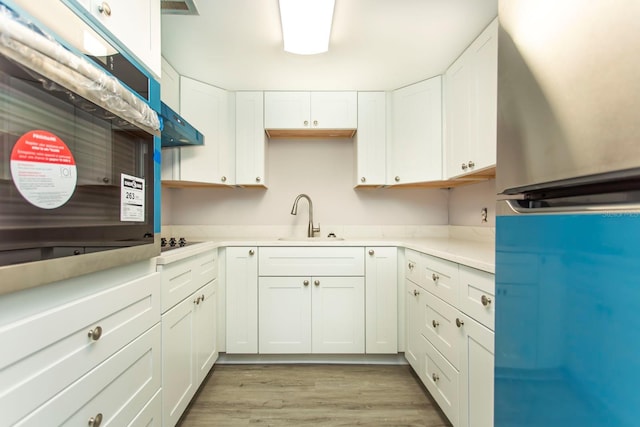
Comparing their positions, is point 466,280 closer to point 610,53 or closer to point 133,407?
point 610,53

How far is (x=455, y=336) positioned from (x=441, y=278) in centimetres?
29

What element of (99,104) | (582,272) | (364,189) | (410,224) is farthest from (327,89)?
(582,272)

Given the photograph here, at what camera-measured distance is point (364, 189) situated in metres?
2.62

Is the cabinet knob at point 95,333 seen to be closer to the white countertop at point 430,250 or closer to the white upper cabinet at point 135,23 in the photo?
the white countertop at point 430,250

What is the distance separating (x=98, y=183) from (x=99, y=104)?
0.21 meters

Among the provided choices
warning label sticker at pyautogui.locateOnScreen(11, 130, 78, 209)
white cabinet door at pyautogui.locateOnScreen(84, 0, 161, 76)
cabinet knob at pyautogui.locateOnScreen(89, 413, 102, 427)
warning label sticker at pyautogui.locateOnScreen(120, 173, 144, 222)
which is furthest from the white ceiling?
cabinet knob at pyautogui.locateOnScreen(89, 413, 102, 427)

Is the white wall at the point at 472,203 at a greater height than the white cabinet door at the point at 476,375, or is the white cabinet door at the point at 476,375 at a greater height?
the white wall at the point at 472,203

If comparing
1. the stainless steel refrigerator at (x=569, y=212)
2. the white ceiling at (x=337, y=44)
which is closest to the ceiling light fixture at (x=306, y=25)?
the white ceiling at (x=337, y=44)

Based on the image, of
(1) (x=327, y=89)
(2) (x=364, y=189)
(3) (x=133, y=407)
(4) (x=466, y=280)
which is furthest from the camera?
(2) (x=364, y=189)

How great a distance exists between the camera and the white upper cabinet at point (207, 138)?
2.09 metres

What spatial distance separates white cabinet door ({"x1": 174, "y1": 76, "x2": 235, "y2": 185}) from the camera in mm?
2098

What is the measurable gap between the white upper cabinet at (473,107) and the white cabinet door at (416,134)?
0.09 m

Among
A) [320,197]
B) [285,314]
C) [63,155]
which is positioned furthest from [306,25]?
[285,314]

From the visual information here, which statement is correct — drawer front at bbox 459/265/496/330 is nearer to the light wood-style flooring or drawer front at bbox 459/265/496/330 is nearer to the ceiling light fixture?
the light wood-style flooring
